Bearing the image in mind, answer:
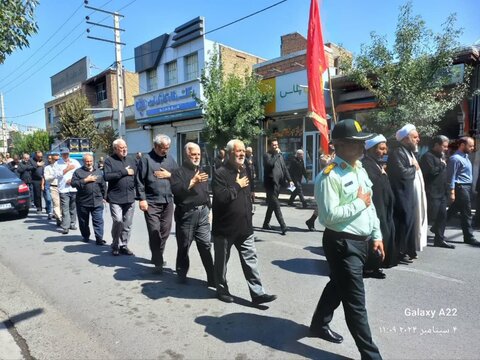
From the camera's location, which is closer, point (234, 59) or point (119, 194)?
point (119, 194)

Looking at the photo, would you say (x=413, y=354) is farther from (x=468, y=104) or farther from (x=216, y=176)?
(x=468, y=104)

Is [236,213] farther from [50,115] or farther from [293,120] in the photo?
[50,115]

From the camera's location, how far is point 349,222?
8.66 feet

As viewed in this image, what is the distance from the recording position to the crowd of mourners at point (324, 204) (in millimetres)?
2637

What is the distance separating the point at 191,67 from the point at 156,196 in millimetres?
16645

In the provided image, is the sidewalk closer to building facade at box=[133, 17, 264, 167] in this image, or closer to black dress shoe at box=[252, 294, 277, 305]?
black dress shoe at box=[252, 294, 277, 305]

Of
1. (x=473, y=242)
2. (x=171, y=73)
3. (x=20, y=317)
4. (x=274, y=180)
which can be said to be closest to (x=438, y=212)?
(x=473, y=242)

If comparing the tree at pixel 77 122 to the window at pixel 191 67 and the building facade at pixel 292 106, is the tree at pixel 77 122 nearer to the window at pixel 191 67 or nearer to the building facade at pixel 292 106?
the window at pixel 191 67

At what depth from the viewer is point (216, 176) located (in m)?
3.67

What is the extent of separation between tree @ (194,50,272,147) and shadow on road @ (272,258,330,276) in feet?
32.0

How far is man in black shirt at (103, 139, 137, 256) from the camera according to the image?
19.2ft

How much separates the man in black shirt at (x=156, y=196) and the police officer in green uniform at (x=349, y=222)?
110 inches

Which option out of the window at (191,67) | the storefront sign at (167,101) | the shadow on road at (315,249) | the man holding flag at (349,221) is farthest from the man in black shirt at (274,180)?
the window at (191,67)

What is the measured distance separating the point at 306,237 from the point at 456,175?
2.88 metres
